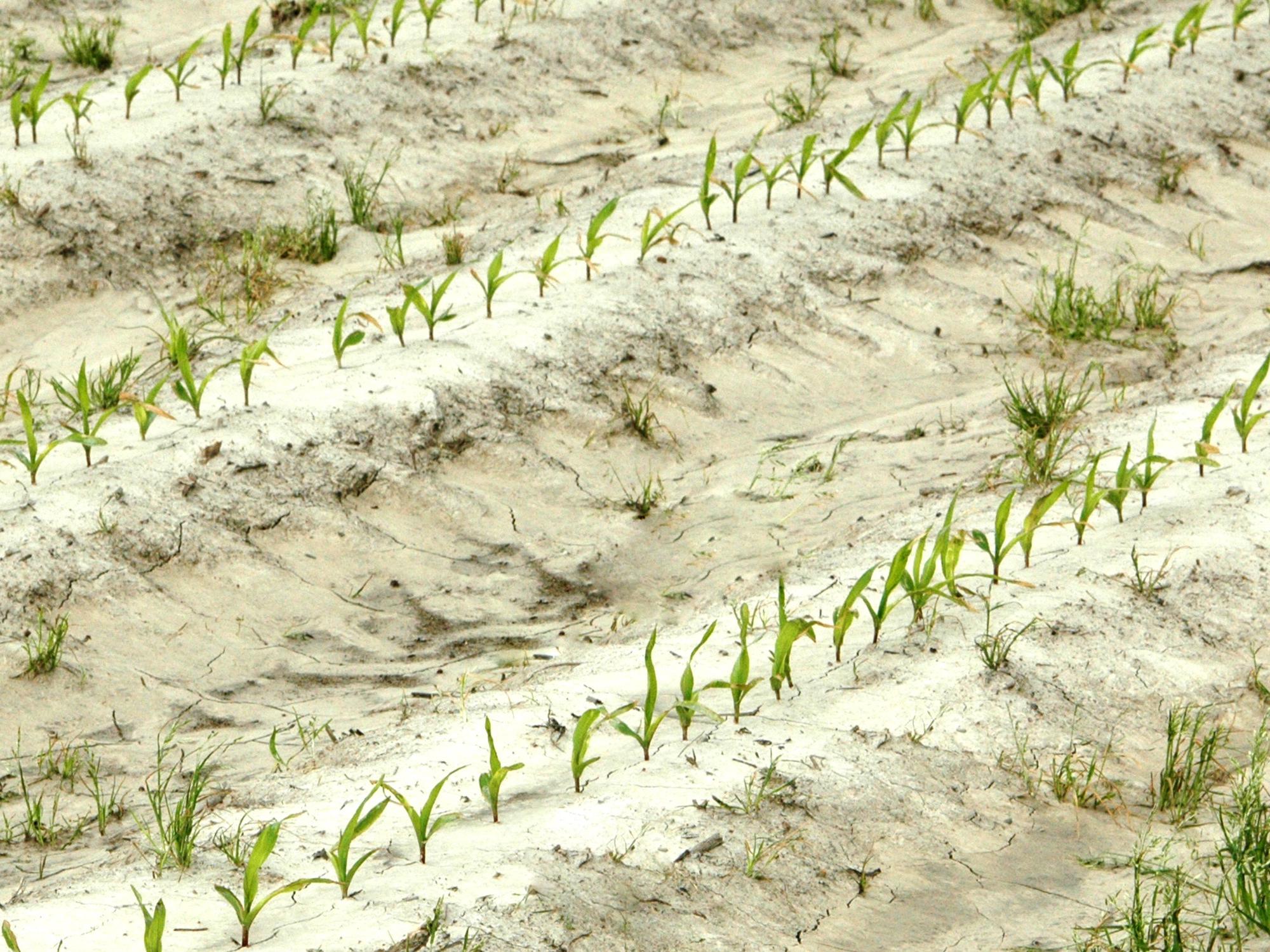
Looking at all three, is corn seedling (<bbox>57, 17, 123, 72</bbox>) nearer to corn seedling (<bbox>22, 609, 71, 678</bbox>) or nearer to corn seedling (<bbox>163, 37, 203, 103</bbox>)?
corn seedling (<bbox>163, 37, 203, 103</bbox>)

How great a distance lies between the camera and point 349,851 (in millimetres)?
2520

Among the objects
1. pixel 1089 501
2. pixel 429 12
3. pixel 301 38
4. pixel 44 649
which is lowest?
pixel 44 649

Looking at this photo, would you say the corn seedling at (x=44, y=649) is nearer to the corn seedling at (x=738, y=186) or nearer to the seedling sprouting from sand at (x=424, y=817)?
the seedling sprouting from sand at (x=424, y=817)

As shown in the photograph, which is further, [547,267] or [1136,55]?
[1136,55]

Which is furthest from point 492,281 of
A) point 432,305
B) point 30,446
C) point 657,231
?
point 30,446

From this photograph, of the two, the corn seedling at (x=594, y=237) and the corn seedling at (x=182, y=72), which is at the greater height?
the corn seedling at (x=182, y=72)

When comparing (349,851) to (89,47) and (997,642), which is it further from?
(89,47)

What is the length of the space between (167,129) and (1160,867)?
15.1 feet

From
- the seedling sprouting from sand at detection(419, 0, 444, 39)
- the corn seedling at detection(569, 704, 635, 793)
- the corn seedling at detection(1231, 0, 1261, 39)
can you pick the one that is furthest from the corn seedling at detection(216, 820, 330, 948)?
the corn seedling at detection(1231, 0, 1261, 39)

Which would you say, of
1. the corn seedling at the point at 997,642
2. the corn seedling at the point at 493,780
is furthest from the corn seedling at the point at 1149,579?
the corn seedling at the point at 493,780

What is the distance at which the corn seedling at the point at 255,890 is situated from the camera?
Answer: 89.8 inches

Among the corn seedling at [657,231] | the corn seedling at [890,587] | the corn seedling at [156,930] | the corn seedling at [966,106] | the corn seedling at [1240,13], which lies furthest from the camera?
the corn seedling at [1240,13]

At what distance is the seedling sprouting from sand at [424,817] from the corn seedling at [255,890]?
0.17 metres

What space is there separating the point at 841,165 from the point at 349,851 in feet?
12.3
